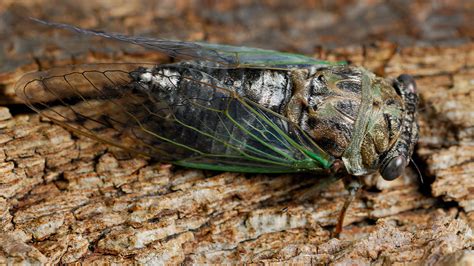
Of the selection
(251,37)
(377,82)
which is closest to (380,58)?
(377,82)

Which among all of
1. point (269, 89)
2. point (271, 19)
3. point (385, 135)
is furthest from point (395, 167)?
point (271, 19)

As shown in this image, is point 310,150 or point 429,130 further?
point 429,130

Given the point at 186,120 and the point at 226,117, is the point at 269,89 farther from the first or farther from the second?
the point at 186,120

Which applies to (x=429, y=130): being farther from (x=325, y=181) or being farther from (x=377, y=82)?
(x=325, y=181)

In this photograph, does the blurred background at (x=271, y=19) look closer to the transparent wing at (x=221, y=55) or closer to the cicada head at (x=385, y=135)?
the transparent wing at (x=221, y=55)

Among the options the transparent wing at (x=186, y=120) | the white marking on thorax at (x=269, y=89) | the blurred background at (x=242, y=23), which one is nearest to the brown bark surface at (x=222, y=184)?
the blurred background at (x=242, y=23)

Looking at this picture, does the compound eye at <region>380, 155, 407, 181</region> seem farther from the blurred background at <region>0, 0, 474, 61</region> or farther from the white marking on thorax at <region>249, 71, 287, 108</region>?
the blurred background at <region>0, 0, 474, 61</region>
